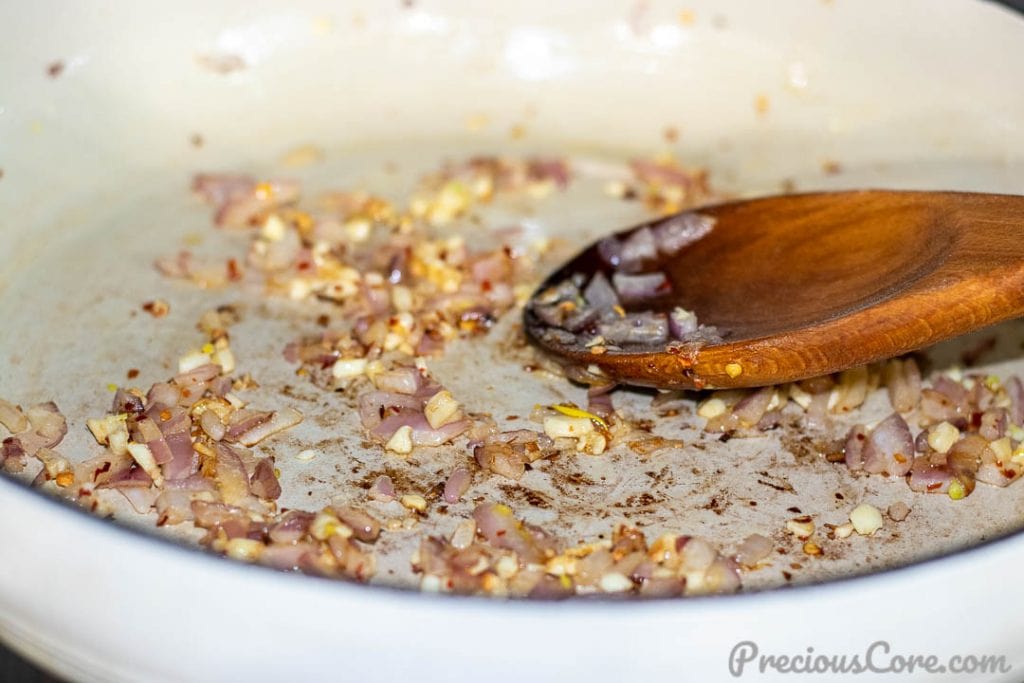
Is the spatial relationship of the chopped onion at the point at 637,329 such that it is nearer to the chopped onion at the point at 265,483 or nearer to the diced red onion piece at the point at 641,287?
the diced red onion piece at the point at 641,287

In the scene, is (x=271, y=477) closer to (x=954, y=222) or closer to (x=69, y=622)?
(x=69, y=622)

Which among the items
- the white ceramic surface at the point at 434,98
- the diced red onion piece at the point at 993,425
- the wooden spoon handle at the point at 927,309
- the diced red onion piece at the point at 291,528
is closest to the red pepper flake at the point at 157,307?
the white ceramic surface at the point at 434,98

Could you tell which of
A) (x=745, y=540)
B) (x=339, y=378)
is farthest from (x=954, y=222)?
(x=339, y=378)

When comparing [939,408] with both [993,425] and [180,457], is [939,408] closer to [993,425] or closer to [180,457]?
[993,425]

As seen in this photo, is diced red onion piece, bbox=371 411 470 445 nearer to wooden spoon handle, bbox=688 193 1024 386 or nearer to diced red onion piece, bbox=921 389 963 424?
wooden spoon handle, bbox=688 193 1024 386

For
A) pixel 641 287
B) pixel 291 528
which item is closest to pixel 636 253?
pixel 641 287

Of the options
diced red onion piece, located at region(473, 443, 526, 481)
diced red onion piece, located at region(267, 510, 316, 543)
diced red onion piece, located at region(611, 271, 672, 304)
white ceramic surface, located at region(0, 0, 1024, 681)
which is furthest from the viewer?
white ceramic surface, located at region(0, 0, 1024, 681)

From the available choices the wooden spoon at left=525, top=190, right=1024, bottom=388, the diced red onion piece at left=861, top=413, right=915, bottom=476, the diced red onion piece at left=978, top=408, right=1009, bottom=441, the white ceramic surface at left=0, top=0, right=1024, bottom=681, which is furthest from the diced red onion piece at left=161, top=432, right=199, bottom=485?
the diced red onion piece at left=978, top=408, right=1009, bottom=441
